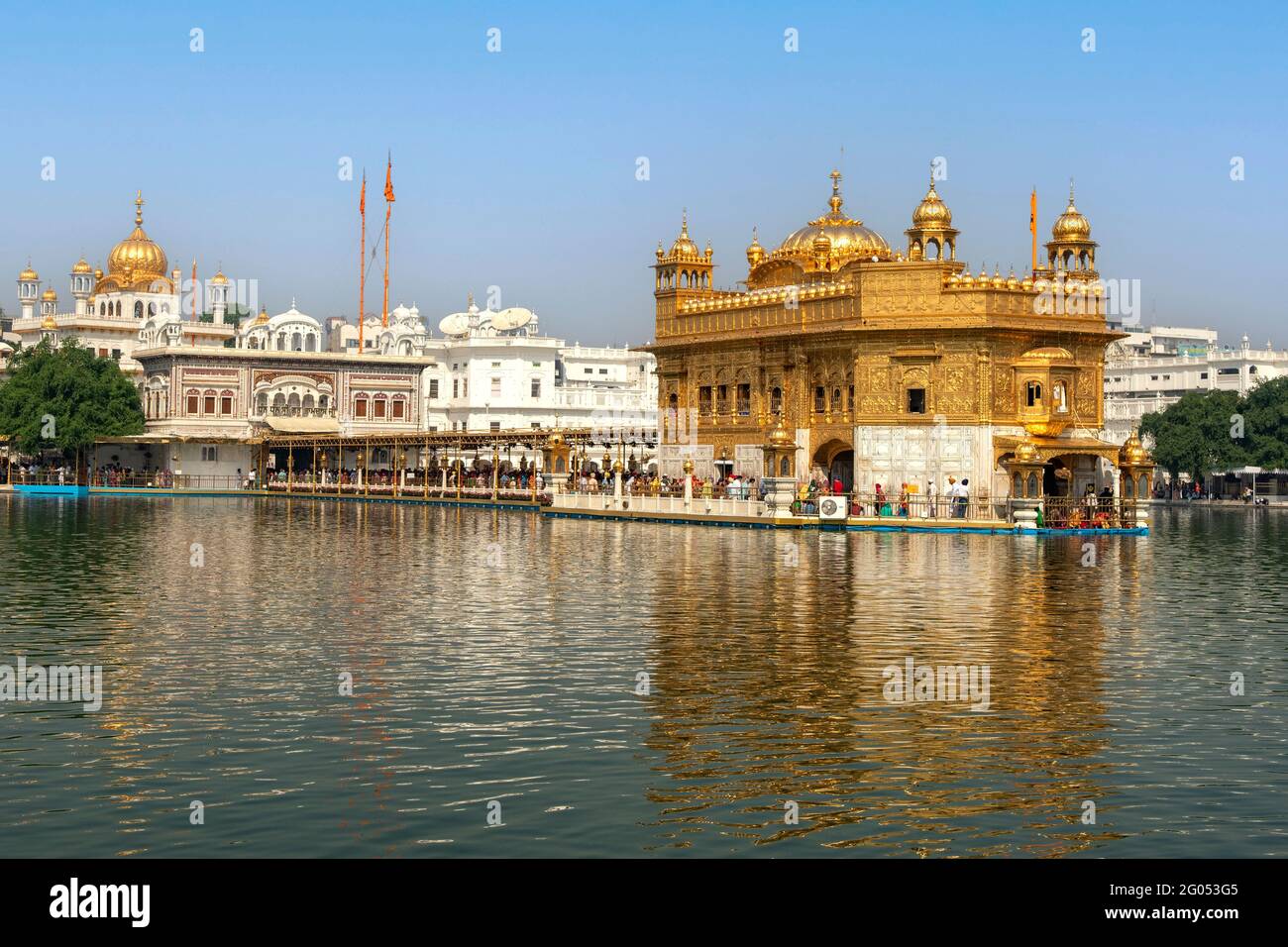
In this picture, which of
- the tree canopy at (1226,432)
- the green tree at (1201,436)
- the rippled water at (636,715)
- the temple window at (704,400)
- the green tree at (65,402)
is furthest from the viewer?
the green tree at (1201,436)

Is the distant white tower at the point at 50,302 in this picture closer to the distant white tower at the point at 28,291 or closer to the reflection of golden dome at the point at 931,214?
the distant white tower at the point at 28,291

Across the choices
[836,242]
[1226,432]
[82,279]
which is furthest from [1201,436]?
[82,279]

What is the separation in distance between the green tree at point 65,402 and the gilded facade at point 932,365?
47.7 m

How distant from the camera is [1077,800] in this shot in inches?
563

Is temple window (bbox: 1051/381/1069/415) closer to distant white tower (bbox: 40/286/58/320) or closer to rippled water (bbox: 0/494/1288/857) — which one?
rippled water (bbox: 0/494/1288/857)

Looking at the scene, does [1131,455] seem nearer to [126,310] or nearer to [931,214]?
[931,214]

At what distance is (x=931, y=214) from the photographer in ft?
206

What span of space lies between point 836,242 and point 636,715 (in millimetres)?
55666

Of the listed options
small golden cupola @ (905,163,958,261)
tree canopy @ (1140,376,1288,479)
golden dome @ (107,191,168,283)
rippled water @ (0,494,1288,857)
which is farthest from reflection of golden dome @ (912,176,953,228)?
golden dome @ (107,191,168,283)

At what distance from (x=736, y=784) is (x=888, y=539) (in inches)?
1382

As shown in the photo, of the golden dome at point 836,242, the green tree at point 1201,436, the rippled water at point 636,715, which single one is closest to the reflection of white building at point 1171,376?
the green tree at point 1201,436

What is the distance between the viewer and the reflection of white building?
381ft

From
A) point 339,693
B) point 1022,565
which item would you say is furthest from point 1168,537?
point 339,693

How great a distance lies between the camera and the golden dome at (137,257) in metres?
123
